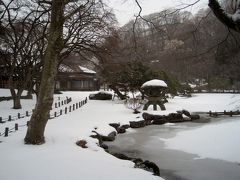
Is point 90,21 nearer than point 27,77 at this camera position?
Yes

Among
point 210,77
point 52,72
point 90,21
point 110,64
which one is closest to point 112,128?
point 52,72

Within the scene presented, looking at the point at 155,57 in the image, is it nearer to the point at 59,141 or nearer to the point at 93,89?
the point at 93,89

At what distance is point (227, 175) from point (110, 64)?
22786 mm

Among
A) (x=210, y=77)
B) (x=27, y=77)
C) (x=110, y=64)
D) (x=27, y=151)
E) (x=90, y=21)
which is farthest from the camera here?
(x=210, y=77)

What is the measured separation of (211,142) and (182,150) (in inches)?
84.9

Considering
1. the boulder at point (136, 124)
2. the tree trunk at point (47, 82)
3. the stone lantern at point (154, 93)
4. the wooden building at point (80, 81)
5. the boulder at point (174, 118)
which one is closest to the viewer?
the tree trunk at point (47, 82)

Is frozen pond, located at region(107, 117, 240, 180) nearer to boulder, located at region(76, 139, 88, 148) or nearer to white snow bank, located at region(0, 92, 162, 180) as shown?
white snow bank, located at region(0, 92, 162, 180)

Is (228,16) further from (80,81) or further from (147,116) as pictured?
(80,81)

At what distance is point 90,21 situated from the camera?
2478 centimetres

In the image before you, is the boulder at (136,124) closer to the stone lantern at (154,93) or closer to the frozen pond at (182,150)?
the frozen pond at (182,150)

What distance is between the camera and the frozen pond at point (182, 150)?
1086cm

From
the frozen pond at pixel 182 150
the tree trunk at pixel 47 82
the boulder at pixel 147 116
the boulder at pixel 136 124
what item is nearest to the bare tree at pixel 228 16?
the frozen pond at pixel 182 150

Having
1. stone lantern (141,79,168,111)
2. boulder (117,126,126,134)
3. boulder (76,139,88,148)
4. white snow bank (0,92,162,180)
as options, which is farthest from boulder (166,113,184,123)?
boulder (76,139,88,148)

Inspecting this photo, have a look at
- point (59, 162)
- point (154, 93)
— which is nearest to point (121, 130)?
point (154, 93)
